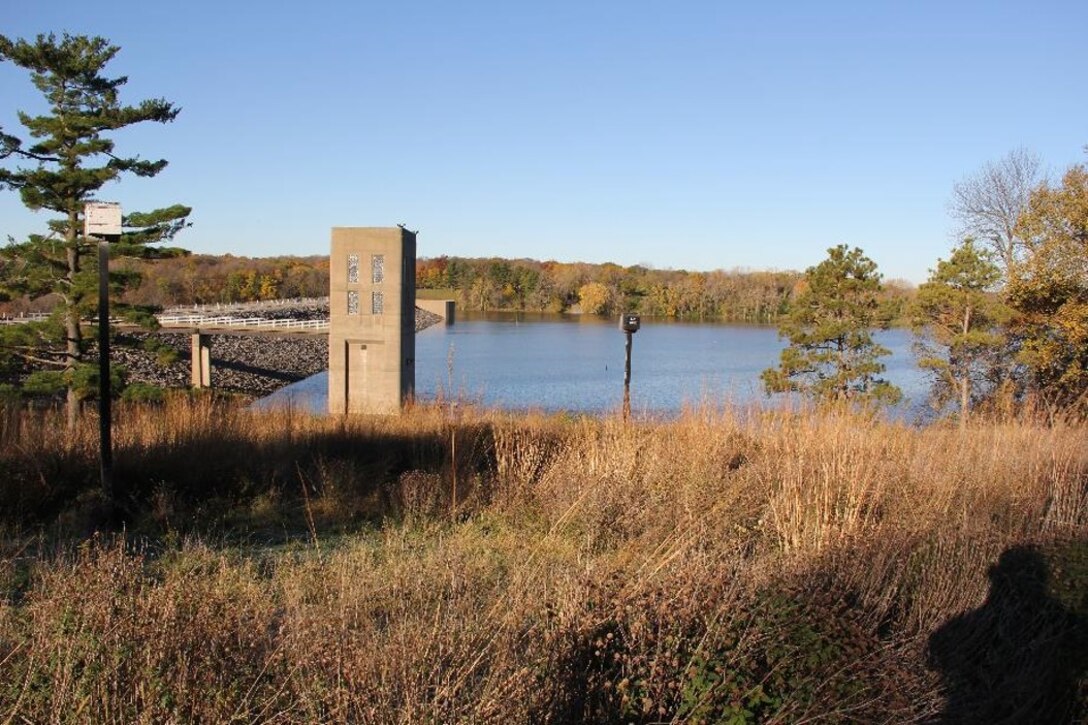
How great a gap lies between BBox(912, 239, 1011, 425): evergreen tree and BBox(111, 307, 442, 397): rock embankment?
95.4ft

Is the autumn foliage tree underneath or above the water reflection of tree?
above

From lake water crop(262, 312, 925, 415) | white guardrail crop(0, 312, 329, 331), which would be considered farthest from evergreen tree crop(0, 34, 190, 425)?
white guardrail crop(0, 312, 329, 331)

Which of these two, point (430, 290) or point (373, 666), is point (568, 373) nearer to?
point (373, 666)

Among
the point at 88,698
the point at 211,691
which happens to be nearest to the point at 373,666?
the point at 211,691

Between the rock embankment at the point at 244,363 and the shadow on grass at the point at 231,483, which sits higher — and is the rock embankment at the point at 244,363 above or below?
below

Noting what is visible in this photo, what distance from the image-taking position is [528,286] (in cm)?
12150

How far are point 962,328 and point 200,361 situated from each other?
36.0 meters

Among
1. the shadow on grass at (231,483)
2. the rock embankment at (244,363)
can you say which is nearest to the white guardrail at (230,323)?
the rock embankment at (244,363)

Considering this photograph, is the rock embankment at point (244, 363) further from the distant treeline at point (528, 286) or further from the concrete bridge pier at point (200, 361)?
the distant treeline at point (528, 286)

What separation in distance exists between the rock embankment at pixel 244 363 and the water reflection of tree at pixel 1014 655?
3773cm

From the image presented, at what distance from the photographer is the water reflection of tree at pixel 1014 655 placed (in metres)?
3.80

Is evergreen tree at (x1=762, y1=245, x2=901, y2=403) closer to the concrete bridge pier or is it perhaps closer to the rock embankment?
the rock embankment

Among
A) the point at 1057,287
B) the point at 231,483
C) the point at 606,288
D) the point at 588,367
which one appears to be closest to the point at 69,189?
the point at 231,483

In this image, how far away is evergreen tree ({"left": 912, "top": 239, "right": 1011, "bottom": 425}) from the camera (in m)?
22.8
